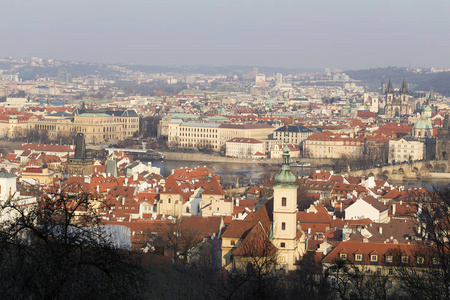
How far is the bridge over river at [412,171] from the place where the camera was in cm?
5203

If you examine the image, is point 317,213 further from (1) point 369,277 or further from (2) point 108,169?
(2) point 108,169

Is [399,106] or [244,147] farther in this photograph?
[399,106]

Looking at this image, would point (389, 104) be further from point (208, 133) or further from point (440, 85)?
point (440, 85)

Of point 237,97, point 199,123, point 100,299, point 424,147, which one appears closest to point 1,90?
point 237,97

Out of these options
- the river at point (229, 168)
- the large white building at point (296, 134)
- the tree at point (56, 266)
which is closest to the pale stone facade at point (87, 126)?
the large white building at point (296, 134)

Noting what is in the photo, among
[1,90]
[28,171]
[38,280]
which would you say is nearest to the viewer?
[38,280]

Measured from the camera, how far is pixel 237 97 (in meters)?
153

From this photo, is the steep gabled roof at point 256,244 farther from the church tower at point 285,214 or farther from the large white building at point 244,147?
the large white building at point 244,147

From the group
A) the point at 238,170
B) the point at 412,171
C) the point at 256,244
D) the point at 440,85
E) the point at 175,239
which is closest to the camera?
the point at 256,244

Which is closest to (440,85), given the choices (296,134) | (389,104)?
(389,104)

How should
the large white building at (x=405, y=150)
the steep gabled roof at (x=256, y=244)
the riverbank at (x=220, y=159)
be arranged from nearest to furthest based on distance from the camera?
1. the steep gabled roof at (x=256, y=244)
2. the large white building at (x=405, y=150)
3. the riverbank at (x=220, y=159)

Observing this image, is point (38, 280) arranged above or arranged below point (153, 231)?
above

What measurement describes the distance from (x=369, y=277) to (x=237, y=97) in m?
137

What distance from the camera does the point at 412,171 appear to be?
54531mm
